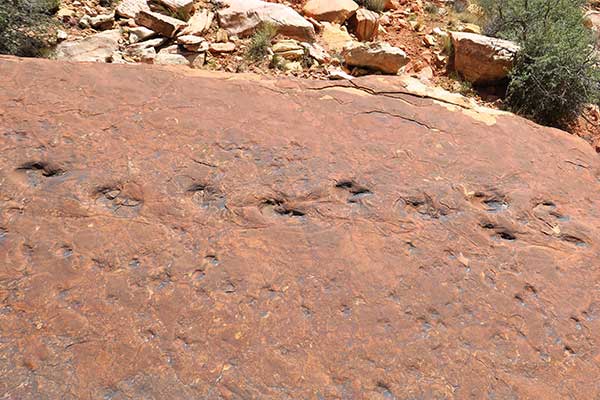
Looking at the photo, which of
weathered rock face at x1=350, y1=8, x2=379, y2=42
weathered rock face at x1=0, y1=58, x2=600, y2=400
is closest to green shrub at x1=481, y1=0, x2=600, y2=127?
weathered rock face at x1=350, y1=8, x2=379, y2=42

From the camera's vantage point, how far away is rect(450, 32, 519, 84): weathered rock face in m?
4.96

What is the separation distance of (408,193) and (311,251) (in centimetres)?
46

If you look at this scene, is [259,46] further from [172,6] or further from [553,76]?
[553,76]

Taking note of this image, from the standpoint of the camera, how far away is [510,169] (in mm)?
1969

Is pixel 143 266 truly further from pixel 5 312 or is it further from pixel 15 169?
pixel 15 169

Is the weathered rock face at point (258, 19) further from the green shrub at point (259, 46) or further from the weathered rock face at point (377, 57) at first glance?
the weathered rock face at point (377, 57)

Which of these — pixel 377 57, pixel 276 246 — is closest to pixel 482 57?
pixel 377 57

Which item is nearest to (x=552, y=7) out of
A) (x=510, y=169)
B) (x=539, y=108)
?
(x=539, y=108)

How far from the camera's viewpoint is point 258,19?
5.01m

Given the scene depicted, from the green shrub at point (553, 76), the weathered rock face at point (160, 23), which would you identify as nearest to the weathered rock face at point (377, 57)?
the green shrub at point (553, 76)

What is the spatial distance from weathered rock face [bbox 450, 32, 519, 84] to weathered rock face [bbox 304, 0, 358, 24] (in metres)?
1.30

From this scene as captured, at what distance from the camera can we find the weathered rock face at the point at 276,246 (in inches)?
51.0

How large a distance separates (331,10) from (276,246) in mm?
4714

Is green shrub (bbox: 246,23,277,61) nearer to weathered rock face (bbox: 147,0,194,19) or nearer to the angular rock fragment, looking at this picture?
the angular rock fragment
